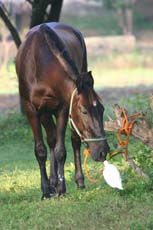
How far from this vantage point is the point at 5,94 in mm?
25266

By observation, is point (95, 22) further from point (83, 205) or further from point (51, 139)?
point (83, 205)

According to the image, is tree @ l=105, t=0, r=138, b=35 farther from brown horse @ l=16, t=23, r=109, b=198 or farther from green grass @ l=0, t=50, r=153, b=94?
brown horse @ l=16, t=23, r=109, b=198

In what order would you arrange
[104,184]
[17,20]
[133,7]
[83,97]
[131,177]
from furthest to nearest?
[133,7] → [17,20] → [104,184] → [131,177] → [83,97]

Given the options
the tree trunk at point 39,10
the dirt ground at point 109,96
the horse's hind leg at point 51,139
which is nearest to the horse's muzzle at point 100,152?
the horse's hind leg at point 51,139

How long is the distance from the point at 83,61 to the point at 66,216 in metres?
3.04

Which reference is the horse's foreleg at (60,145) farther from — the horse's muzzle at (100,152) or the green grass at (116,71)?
the green grass at (116,71)

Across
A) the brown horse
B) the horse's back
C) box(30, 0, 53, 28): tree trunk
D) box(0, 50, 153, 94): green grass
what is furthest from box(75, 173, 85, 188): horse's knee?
box(0, 50, 153, 94): green grass

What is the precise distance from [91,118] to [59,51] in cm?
103

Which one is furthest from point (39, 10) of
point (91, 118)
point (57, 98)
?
point (91, 118)

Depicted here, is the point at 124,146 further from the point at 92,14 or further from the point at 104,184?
the point at 92,14

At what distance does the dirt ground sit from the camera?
21322 mm

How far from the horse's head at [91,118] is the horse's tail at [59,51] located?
0.33 m

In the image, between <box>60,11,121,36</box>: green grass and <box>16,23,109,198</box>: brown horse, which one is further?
<box>60,11,121,36</box>: green grass

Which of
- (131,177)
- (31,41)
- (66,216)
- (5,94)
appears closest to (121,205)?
(66,216)
